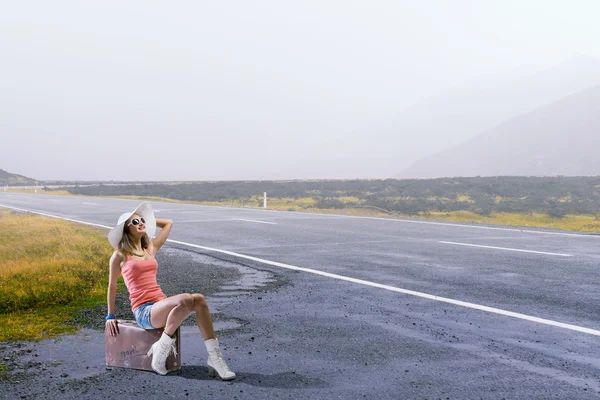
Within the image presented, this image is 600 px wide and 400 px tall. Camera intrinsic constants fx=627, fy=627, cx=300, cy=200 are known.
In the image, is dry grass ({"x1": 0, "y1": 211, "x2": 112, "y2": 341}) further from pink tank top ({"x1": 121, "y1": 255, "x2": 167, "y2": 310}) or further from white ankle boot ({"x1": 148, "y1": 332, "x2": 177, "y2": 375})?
white ankle boot ({"x1": 148, "y1": 332, "x2": 177, "y2": 375})

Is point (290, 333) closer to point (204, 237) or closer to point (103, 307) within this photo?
point (103, 307)

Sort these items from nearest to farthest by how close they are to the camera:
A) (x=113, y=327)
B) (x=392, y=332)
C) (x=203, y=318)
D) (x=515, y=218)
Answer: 1. (x=203, y=318)
2. (x=113, y=327)
3. (x=392, y=332)
4. (x=515, y=218)

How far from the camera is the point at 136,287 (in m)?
5.11

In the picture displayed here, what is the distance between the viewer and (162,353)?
4.66 metres

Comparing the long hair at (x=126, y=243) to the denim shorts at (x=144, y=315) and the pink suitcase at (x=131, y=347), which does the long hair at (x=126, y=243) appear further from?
the pink suitcase at (x=131, y=347)

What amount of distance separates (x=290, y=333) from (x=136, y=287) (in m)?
1.56

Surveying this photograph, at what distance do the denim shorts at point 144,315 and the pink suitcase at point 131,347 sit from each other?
1.5 inches

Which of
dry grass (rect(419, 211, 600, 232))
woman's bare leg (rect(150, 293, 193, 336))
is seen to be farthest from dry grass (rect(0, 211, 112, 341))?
dry grass (rect(419, 211, 600, 232))

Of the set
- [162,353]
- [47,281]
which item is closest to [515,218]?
[47,281]

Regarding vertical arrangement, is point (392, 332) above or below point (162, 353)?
below

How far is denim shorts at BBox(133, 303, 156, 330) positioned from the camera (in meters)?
4.91

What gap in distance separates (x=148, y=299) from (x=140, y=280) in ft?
0.56

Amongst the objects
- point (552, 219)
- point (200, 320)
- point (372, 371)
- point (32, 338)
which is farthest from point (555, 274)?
point (552, 219)

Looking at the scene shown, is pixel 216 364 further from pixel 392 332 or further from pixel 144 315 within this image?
pixel 392 332
